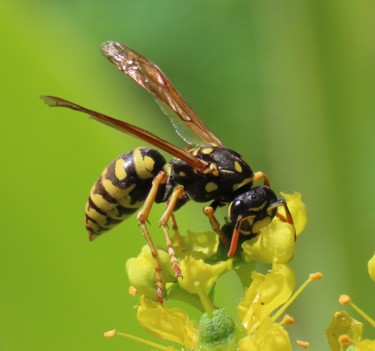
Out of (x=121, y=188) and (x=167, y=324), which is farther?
(x=121, y=188)

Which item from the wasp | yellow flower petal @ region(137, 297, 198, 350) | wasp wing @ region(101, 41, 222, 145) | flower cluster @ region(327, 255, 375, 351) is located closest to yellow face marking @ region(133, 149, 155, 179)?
the wasp

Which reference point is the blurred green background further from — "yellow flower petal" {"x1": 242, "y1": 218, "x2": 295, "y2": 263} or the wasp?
"yellow flower petal" {"x1": 242, "y1": 218, "x2": 295, "y2": 263}

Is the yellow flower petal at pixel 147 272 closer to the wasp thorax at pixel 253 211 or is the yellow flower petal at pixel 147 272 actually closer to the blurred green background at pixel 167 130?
the wasp thorax at pixel 253 211

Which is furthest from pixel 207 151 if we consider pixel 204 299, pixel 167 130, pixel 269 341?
pixel 167 130

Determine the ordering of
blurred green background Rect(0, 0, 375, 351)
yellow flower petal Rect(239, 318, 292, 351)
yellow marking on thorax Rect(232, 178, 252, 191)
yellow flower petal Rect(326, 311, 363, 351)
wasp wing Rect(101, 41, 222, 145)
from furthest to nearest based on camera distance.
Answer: blurred green background Rect(0, 0, 375, 351) < wasp wing Rect(101, 41, 222, 145) < yellow marking on thorax Rect(232, 178, 252, 191) < yellow flower petal Rect(326, 311, 363, 351) < yellow flower petal Rect(239, 318, 292, 351)

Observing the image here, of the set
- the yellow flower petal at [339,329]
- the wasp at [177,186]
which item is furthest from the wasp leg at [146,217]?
the yellow flower petal at [339,329]

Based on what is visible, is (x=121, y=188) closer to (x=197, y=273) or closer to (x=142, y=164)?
(x=142, y=164)

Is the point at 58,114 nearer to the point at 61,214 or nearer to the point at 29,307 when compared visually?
the point at 61,214
